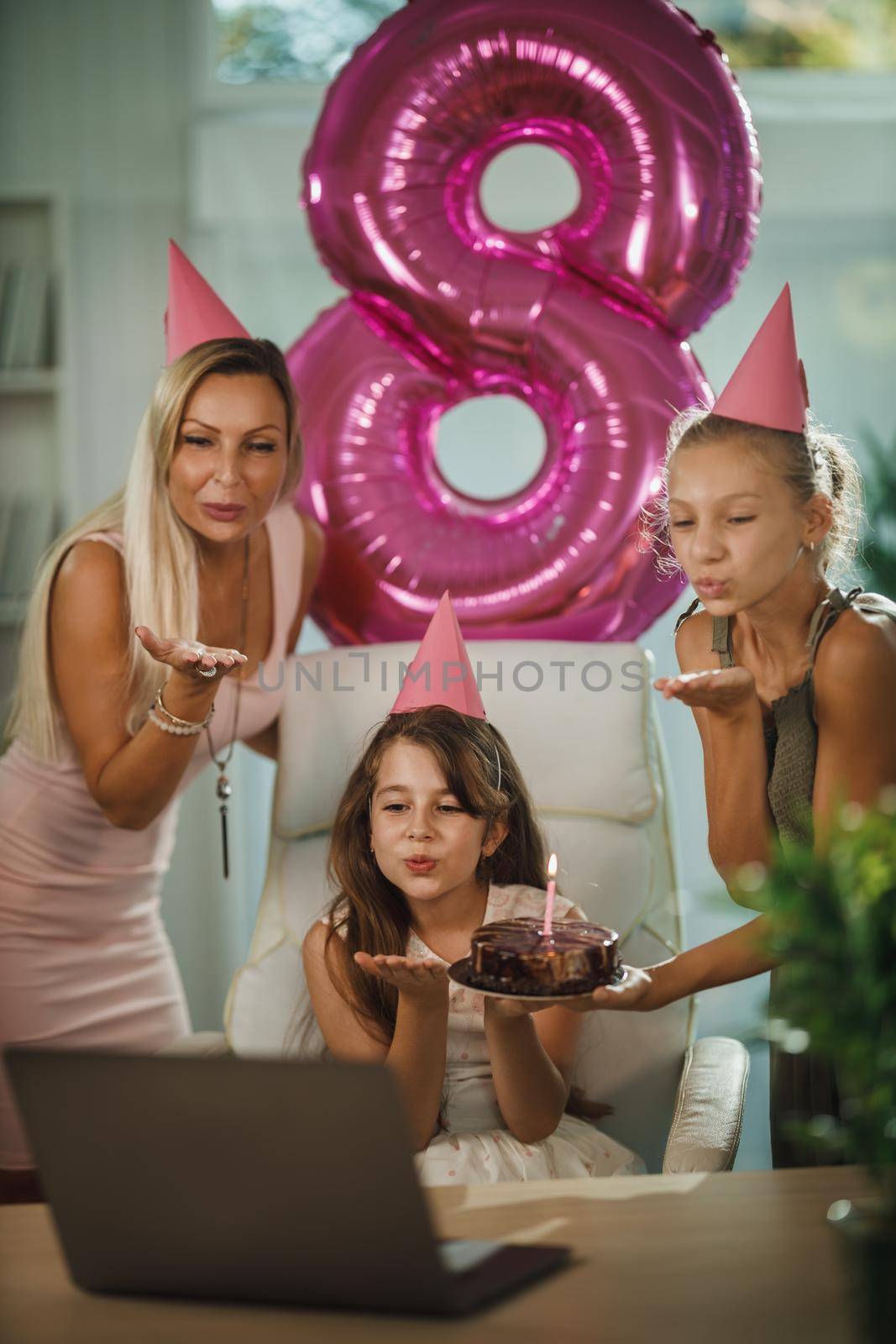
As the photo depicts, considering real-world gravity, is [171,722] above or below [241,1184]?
above

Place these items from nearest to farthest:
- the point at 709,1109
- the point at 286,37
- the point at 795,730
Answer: the point at 795,730 < the point at 709,1109 < the point at 286,37

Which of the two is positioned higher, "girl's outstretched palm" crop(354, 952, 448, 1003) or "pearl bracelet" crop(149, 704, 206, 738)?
"pearl bracelet" crop(149, 704, 206, 738)

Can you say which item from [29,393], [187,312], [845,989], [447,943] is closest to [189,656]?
[447,943]

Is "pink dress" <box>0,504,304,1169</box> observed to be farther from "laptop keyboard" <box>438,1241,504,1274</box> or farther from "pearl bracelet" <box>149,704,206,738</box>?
"laptop keyboard" <box>438,1241,504,1274</box>

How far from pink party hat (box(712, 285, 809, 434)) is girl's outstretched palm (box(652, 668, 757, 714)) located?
0.29m

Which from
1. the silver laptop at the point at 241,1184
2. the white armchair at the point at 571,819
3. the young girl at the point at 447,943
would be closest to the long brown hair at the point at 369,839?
the young girl at the point at 447,943

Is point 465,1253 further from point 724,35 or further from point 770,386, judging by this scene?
point 724,35

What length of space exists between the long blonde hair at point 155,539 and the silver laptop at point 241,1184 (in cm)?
97

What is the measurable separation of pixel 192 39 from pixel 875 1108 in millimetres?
2863

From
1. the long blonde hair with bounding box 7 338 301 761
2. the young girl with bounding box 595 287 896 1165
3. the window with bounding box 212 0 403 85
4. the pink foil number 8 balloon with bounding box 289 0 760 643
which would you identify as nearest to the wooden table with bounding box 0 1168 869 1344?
the young girl with bounding box 595 287 896 1165

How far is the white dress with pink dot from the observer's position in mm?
1437

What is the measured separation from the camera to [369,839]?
64.2 inches

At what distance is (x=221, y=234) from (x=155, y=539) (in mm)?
1463

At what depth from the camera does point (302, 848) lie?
1.82m
